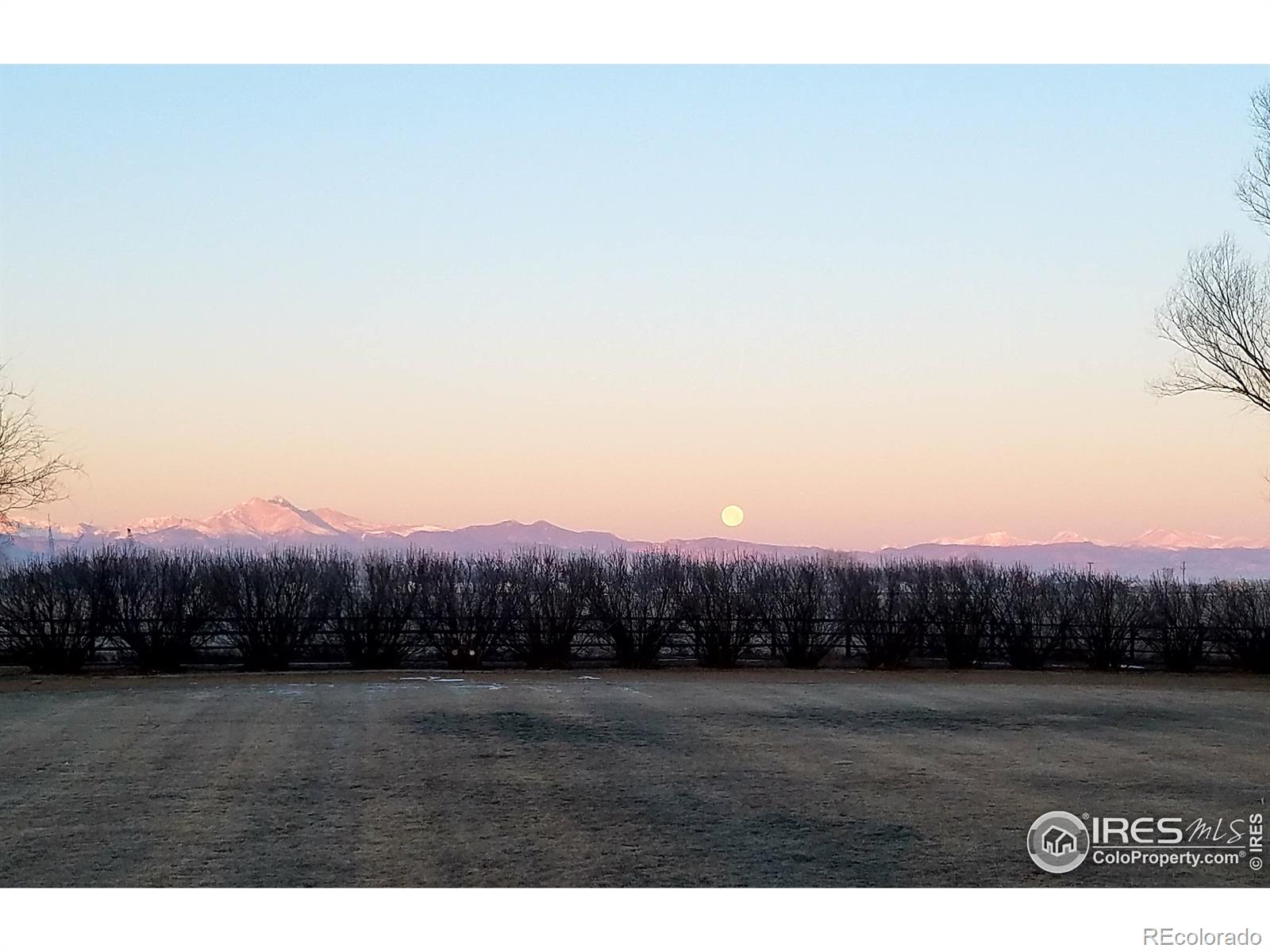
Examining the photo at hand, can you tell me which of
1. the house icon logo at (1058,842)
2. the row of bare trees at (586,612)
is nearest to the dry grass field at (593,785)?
the house icon logo at (1058,842)

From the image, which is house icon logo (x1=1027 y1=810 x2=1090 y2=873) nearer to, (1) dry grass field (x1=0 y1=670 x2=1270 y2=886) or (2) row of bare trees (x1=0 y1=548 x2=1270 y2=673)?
(1) dry grass field (x1=0 y1=670 x2=1270 y2=886)

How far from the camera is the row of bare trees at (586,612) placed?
28.9 metres

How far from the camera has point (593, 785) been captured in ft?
37.6

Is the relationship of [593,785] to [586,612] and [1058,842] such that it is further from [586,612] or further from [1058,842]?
[586,612]

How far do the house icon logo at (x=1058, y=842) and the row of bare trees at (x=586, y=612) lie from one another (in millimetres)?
20445

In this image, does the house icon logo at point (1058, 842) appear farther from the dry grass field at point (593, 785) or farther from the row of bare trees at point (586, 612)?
the row of bare trees at point (586, 612)

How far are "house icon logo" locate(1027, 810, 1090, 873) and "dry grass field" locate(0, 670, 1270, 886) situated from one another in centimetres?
13

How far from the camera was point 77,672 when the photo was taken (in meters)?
28.0

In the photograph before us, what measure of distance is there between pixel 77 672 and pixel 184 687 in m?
5.80

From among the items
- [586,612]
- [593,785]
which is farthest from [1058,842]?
[586,612]

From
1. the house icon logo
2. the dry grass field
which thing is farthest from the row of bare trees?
the house icon logo

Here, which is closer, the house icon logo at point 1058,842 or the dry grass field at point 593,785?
Result: the dry grass field at point 593,785

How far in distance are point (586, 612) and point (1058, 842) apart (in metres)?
21.7

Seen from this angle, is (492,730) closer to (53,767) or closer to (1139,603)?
(53,767)
